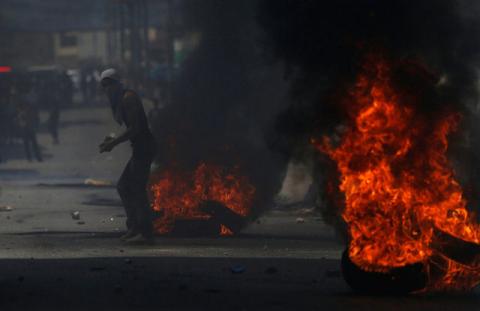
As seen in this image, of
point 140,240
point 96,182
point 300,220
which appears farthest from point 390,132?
point 96,182

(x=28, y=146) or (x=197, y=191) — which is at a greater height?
(x=197, y=191)

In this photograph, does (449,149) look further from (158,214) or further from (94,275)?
(158,214)

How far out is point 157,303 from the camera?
28.2 ft

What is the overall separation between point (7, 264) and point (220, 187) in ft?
11.0

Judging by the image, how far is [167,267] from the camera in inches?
417

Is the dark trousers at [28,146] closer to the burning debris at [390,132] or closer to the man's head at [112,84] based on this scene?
the man's head at [112,84]

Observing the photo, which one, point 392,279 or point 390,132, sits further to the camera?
point 390,132

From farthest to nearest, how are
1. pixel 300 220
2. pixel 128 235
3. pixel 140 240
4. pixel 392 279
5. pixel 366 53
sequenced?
pixel 300 220 < pixel 128 235 < pixel 140 240 < pixel 366 53 < pixel 392 279

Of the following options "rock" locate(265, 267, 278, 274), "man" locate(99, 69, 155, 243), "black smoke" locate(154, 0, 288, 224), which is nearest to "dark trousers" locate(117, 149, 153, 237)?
"man" locate(99, 69, 155, 243)

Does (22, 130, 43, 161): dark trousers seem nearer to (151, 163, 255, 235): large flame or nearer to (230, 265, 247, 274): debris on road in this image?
(151, 163, 255, 235): large flame

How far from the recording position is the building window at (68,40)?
78.2 meters

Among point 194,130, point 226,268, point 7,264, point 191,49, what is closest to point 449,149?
point 226,268

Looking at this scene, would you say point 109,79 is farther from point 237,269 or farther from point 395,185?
point 395,185

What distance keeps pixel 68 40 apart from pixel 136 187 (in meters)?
67.2
